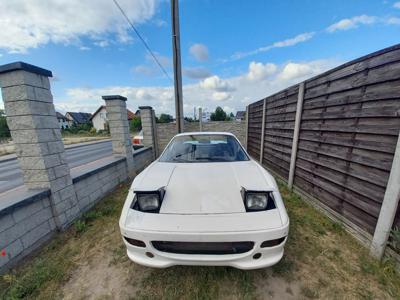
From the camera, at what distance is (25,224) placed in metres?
2.01

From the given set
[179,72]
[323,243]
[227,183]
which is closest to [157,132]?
[179,72]

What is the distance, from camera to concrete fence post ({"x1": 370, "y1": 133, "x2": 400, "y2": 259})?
5.50ft

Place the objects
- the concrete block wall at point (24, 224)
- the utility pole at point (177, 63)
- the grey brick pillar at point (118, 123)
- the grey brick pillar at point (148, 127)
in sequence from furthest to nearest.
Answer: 1. the grey brick pillar at point (148, 127)
2. the utility pole at point (177, 63)
3. the grey brick pillar at point (118, 123)
4. the concrete block wall at point (24, 224)

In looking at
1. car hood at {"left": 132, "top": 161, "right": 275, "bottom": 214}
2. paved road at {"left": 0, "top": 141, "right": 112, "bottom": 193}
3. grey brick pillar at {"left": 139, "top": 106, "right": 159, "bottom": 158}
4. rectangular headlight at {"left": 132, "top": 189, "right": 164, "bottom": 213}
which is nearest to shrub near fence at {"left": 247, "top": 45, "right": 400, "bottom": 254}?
car hood at {"left": 132, "top": 161, "right": 275, "bottom": 214}

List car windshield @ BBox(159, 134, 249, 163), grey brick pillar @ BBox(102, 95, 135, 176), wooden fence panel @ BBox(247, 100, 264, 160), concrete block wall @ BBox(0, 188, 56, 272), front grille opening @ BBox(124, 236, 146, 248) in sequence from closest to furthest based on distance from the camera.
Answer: front grille opening @ BBox(124, 236, 146, 248) < concrete block wall @ BBox(0, 188, 56, 272) < car windshield @ BBox(159, 134, 249, 163) < grey brick pillar @ BBox(102, 95, 135, 176) < wooden fence panel @ BBox(247, 100, 264, 160)

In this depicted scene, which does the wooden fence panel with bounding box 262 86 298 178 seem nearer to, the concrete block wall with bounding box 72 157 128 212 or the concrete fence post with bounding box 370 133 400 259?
the concrete fence post with bounding box 370 133 400 259

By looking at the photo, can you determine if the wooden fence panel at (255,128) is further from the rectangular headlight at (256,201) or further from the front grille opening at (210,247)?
the front grille opening at (210,247)

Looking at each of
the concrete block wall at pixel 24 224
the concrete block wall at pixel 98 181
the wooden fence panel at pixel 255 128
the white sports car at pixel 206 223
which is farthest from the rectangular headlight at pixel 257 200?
the wooden fence panel at pixel 255 128

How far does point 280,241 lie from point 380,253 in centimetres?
143

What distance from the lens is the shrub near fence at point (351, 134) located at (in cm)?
182

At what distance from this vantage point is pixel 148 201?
5.27 feet

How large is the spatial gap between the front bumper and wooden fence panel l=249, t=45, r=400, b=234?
1490 millimetres

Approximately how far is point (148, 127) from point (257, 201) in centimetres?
606

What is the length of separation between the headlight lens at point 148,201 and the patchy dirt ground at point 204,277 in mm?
779
